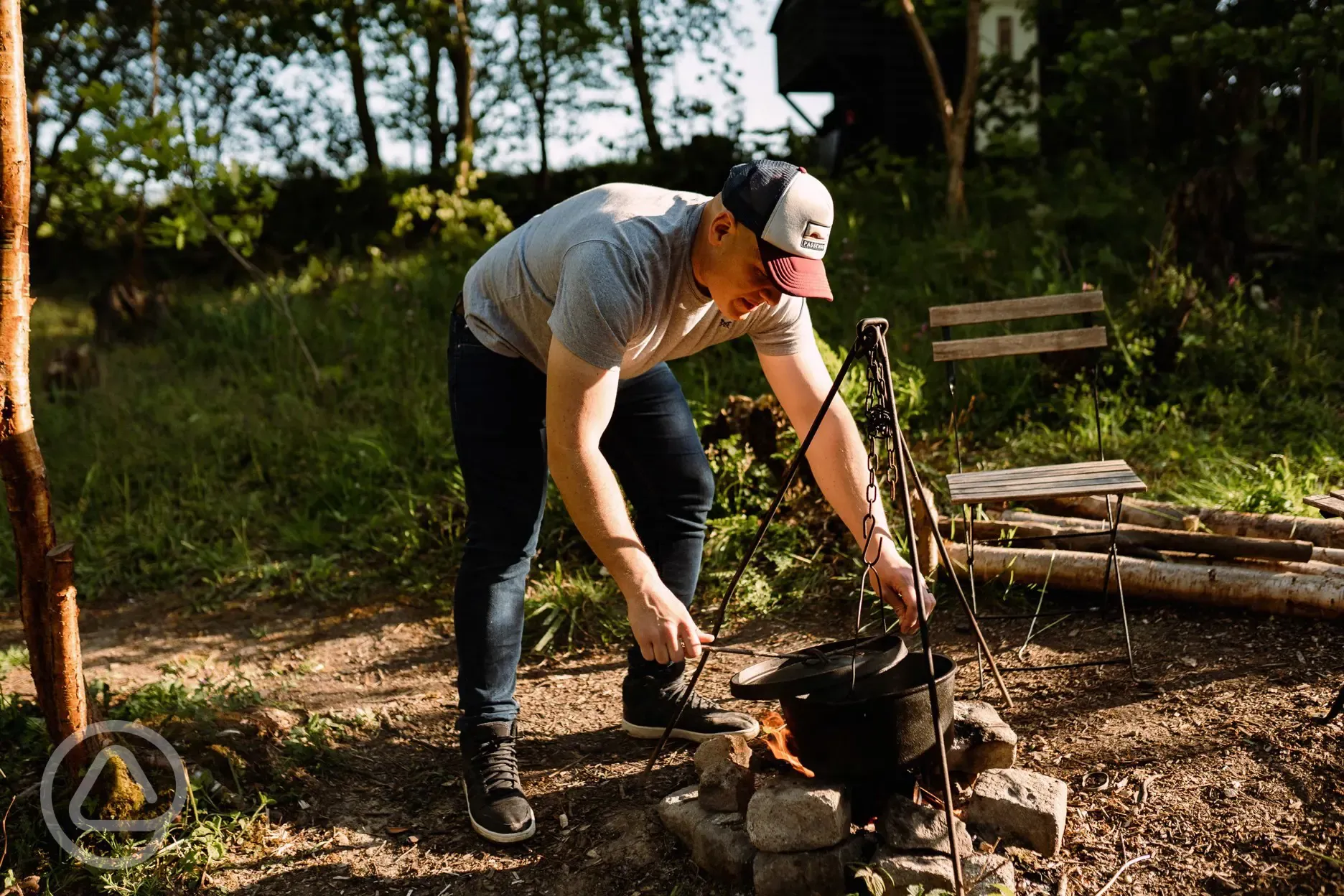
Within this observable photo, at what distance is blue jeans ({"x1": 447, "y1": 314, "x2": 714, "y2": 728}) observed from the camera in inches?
107

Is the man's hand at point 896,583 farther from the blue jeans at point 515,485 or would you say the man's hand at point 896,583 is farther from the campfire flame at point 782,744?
the blue jeans at point 515,485

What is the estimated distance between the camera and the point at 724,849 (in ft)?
8.23

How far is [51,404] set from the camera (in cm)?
763

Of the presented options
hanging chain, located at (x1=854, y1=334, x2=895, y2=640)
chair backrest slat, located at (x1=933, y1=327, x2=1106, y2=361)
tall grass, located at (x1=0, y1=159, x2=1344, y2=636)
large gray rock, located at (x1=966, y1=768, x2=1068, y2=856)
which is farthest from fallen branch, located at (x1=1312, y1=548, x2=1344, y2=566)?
hanging chain, located at (x1=854, y1=334, x2=895, y2=640)

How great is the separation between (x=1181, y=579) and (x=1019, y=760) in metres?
1.25

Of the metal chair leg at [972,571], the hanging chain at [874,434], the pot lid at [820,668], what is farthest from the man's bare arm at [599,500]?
the metal chair leg at [972,571]

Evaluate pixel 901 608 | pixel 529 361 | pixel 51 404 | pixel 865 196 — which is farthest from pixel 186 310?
pixel 901 608

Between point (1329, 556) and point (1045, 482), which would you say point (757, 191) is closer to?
point (1045, 482)

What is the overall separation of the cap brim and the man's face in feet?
0.09

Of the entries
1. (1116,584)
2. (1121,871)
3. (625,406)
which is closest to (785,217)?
(625,406)

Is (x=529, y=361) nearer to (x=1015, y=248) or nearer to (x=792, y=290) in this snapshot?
(x=792, y=290)

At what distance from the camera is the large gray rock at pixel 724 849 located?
8.15ft

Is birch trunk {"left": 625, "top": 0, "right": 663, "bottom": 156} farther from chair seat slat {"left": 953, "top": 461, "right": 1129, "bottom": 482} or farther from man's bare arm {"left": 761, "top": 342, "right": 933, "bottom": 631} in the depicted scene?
man's bare arm {"left": 761, "top": 342, "right": 933, "bottom": 631}

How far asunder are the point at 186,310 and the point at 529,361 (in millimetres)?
7888
